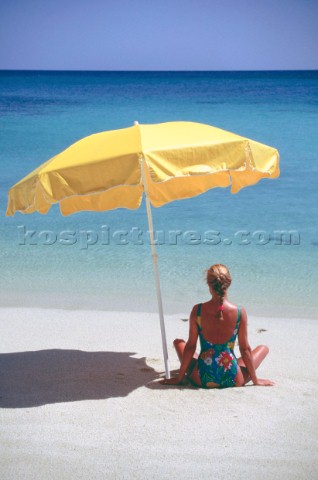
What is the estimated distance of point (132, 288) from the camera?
26.4 feet

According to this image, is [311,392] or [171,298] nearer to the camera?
[311,392]

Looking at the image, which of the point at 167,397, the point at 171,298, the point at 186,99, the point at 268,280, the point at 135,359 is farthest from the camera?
the point at 186,99

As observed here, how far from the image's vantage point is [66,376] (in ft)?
16.6

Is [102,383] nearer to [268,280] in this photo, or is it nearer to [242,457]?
[242,457]

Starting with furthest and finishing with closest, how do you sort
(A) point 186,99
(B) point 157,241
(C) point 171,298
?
(A) point 186,99 < (B) point 157,241 < (C) point 171,298

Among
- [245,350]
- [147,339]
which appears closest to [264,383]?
[245,350]

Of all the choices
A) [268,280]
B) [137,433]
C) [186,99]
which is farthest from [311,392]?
[186,99]

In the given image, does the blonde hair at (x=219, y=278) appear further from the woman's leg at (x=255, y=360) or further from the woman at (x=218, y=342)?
the woman's leg at (x=255, y=360)

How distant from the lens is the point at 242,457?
12.3ft

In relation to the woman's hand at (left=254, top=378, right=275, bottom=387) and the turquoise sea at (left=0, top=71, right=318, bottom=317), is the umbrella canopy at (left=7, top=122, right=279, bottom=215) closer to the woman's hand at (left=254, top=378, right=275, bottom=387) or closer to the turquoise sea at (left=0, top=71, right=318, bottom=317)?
the woman's hand at (left=254, top=378, right=275, bottom=387)

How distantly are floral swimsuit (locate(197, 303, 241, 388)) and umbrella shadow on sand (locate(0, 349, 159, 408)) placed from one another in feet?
1.58

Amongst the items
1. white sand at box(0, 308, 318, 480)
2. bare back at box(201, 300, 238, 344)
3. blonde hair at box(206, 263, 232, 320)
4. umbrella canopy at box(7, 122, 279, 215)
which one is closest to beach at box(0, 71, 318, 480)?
white sand at box(0, 308, 318, 480)

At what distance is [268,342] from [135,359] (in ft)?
4.29

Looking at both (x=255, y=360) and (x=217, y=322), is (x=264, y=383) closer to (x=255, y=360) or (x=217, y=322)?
(x=255, y=360)
